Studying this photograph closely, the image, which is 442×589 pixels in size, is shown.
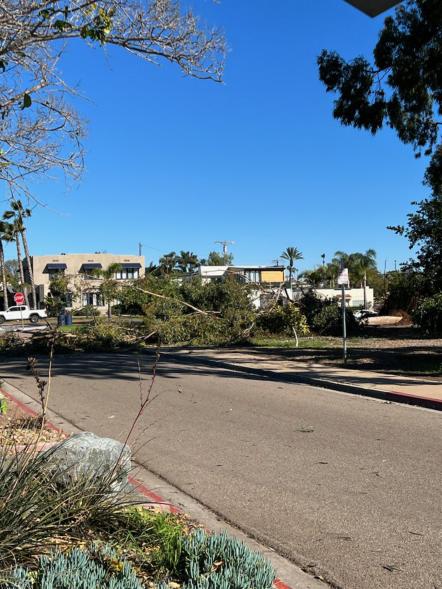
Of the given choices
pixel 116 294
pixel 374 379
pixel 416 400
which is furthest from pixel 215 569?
pixel 116 294

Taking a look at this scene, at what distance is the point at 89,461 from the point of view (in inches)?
182

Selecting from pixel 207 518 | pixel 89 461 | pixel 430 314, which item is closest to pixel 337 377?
pixel 430 314

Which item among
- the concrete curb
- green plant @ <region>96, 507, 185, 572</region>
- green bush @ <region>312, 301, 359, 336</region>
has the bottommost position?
the concrete curb

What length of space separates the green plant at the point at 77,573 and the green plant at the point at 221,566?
14.3 inches

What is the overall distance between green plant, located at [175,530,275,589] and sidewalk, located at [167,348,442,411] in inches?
303

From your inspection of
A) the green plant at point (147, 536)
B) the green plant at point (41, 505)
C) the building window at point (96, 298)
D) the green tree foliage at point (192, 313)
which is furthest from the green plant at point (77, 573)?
the building window at point (96, 298)

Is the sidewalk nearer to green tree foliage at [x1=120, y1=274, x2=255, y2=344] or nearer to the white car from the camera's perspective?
green tree foliage at [x1=120, y1=274, x2=255, y2=344]

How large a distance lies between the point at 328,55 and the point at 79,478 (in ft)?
44.6

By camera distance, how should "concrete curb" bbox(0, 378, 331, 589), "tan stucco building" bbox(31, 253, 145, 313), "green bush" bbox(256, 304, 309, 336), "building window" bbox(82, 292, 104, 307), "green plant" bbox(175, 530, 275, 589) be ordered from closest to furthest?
"green plant" bbox(175, 530, 275, 589)
"concrete curb" bbox(0, 378, 331, 589)
"green bush" bbox(256, 304, 309, 336)
"building window" bbox(82, 292, 104, 307)
"tan stucco building" bbox(31, 253, 145, 313)

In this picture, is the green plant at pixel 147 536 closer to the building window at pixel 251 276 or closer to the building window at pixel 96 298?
the building window at pixel 251 276

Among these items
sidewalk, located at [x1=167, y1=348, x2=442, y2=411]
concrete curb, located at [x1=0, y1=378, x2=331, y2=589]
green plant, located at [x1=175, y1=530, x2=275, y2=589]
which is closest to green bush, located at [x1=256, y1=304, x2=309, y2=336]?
sidewalk, located at [x1=167, y1=348, x2=442, y2=411]

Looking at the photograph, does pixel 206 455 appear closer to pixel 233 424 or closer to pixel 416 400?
pixel 233 424

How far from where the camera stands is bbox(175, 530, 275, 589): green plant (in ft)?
10.1

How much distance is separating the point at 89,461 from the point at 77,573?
1.67m
